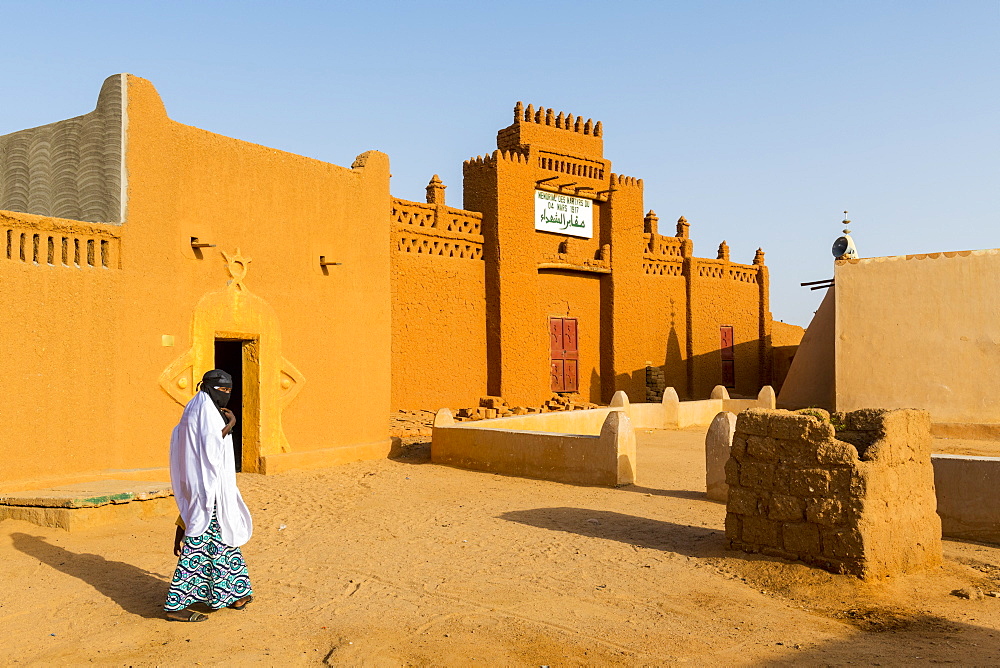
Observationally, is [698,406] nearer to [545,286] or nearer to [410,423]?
[545,286]

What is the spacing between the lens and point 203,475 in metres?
5.14

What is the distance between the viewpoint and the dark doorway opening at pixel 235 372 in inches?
478

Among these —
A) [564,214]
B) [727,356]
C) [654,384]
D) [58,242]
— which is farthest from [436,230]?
[727,356]

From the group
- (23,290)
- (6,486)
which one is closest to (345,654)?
(6,486)

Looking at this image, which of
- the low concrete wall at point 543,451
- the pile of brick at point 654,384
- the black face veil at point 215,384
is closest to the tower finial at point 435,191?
the low concrete wall at point 543,451

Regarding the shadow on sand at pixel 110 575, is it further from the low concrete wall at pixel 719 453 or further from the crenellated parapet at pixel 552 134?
the crenellated parapet at pixel 552 134

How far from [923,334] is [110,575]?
14.6 meters

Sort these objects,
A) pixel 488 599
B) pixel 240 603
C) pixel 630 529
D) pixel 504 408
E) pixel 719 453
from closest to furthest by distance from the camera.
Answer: pixel 240 603, pixel 488 599, pixel 630 529, pixel 719 453, pixel 504 408

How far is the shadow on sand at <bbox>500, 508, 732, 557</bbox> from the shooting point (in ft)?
22.9

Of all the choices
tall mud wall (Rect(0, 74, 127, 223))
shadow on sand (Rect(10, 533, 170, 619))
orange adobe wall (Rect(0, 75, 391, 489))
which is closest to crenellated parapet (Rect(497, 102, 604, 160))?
orange adobe wall (Rect(0, 75, 391, 489))

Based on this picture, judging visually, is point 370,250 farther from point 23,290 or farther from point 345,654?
point 345,654

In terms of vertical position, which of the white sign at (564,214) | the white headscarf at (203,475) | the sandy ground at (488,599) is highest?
the white sign at (564,214)

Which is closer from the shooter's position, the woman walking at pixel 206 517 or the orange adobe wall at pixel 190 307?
the woman walking at pixel 206 517

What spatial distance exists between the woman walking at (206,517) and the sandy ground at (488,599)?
7.1 inches
